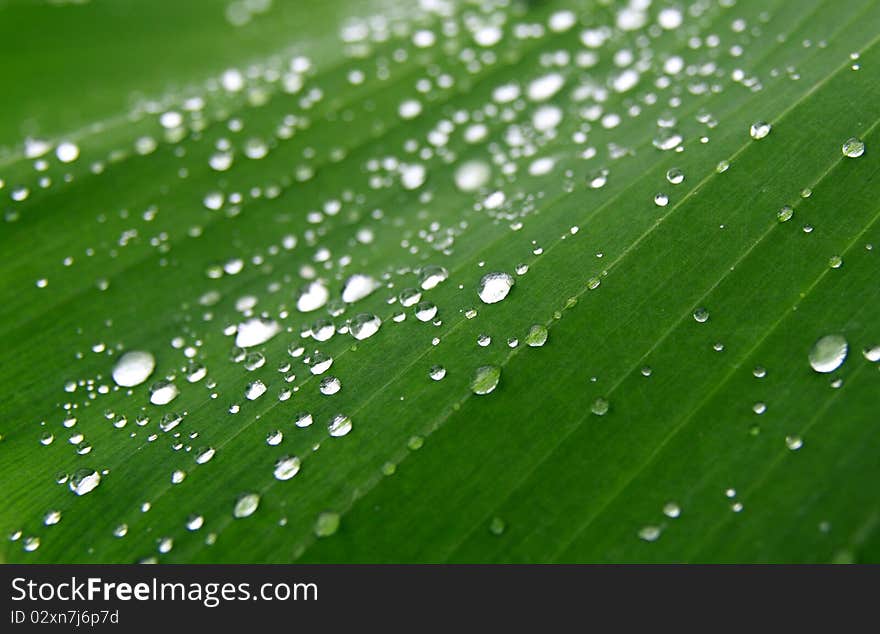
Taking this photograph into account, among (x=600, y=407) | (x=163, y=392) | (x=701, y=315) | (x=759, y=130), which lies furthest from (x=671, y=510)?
(x=163, y=392)

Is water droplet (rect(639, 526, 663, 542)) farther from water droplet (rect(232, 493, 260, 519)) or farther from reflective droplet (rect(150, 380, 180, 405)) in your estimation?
reflective droplet (rect(150, 380, 180, 405))

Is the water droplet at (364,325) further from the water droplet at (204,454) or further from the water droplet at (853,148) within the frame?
the water droplet at (853,148)

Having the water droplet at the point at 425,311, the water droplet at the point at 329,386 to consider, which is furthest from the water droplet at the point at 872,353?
the water droplet at the point at 329,386

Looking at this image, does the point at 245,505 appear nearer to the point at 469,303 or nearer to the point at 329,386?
the point at 329,386

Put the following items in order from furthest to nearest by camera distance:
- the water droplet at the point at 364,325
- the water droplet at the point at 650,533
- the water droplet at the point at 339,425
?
1. the water droplet at the point at 364,325
2. the water droplet at the point at 339,425
3. the water droplet at the point at 650,533

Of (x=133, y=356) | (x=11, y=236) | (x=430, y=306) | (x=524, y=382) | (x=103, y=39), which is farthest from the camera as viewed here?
(x=103, y=39)
